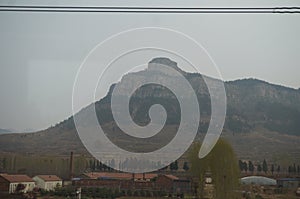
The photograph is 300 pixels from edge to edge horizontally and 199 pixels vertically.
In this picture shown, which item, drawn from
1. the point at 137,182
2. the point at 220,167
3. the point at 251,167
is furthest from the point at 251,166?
the point at 137,182

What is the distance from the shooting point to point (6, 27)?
6.33 ft

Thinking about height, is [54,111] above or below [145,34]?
below

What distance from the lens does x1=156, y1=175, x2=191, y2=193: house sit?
184 centimetres

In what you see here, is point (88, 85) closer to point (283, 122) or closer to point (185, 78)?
point (185, 78)

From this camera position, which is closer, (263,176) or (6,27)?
(263,176)

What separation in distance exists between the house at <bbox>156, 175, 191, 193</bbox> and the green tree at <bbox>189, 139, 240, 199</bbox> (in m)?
0.08

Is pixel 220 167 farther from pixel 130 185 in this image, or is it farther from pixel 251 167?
pixel 130 185

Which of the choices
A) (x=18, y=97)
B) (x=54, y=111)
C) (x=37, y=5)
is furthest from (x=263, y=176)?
(x=37, y=5)

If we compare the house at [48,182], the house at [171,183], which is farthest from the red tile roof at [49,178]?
the house at [171,183]

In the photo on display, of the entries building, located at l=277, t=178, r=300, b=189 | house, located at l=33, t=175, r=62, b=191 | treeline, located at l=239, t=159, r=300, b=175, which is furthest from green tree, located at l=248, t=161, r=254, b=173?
house, located at l=33, t=175, r=62, b=191

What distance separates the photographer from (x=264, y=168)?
182cm

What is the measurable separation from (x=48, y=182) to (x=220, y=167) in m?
0.98

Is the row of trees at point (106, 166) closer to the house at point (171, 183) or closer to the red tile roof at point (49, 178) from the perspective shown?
the house at point (171, 183)

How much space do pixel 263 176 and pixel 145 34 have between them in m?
1.04
